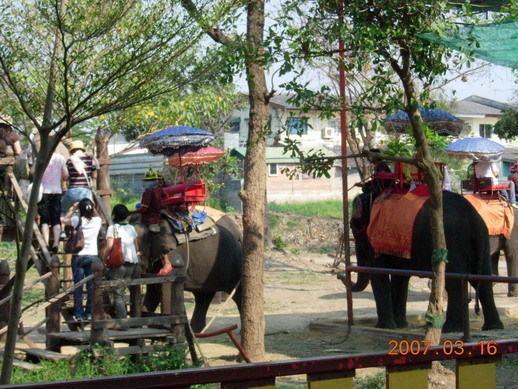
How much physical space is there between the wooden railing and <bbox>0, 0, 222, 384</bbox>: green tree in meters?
2.28

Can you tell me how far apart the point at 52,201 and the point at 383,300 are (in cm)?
468

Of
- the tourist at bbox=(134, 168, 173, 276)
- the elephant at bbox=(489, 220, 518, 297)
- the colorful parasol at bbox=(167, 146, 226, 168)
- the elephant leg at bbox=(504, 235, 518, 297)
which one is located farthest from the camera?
the colorful parasol at bbox=(167, 146, 226, 168)

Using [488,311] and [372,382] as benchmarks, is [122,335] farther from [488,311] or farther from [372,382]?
[488,311]

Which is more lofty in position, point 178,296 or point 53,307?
point 178,296

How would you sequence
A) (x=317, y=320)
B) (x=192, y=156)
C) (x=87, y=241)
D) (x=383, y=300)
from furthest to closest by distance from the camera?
1. (x=192, y=156)
2. (x=317, y=320)
3. (x=383, y=300)
4. (x=87, y=241)

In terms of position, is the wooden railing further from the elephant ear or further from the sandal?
the elephant ear

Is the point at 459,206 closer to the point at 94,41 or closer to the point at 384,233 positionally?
the point at 384,233

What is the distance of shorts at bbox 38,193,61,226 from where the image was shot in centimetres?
1203

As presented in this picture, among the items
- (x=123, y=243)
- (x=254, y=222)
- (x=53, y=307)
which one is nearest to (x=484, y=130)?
(x=254, y=222)

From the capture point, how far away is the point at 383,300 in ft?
40.2

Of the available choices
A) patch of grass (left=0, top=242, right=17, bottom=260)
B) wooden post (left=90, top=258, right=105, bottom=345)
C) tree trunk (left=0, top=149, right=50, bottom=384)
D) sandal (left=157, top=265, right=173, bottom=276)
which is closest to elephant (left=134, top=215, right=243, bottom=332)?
sandal (left=157, top=265, right=173, bottom=276)

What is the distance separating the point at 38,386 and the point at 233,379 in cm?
89

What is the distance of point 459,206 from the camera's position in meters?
11.8

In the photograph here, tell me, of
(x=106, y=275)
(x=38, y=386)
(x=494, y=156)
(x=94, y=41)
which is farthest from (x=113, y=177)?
(x=38, y=386)
